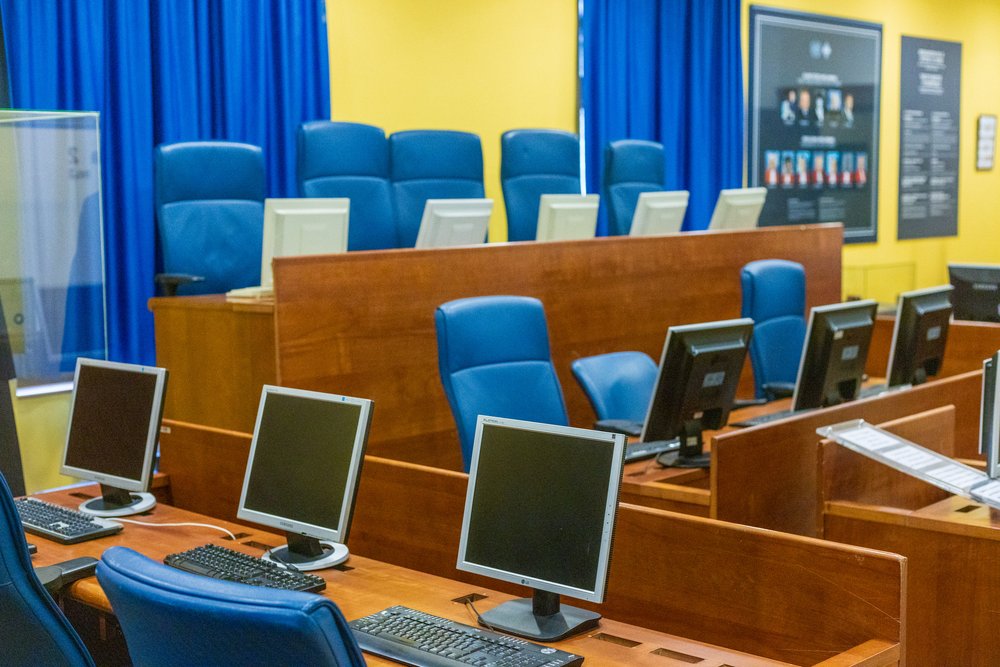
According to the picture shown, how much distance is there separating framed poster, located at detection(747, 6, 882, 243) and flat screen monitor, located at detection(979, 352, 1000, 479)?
18.4ft

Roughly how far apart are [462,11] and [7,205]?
3580 mm

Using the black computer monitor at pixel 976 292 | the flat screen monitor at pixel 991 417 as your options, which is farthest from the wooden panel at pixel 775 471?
the black computer monitor at pixel 976 292

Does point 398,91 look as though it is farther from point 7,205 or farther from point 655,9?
point 7,205

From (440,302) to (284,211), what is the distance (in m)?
0.63

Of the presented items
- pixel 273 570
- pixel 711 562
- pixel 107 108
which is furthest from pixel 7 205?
pixel 711 562

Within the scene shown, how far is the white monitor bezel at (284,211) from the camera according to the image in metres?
3.86

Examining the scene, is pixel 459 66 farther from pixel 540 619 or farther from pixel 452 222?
pixel 540 619

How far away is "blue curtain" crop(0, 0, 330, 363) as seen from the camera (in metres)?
4.93

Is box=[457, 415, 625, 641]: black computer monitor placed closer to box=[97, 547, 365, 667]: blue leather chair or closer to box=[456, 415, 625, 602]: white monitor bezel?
box=[456, 415, 625, 602]: white monitor bezel

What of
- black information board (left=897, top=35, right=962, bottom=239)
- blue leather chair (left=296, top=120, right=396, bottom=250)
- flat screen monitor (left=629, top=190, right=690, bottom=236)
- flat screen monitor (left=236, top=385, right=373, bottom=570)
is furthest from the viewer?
black information board (left=897, top=35, right=962, bottom=239)

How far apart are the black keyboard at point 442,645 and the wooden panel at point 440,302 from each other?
1.69 m

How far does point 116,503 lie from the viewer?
2.90 m

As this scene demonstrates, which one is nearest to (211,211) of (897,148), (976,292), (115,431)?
(115,431)

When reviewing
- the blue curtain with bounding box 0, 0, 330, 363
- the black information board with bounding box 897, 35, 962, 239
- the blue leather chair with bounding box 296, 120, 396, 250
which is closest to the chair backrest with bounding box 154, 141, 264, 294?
the blue leather chair with bounding box 296, 120, 396, 250
